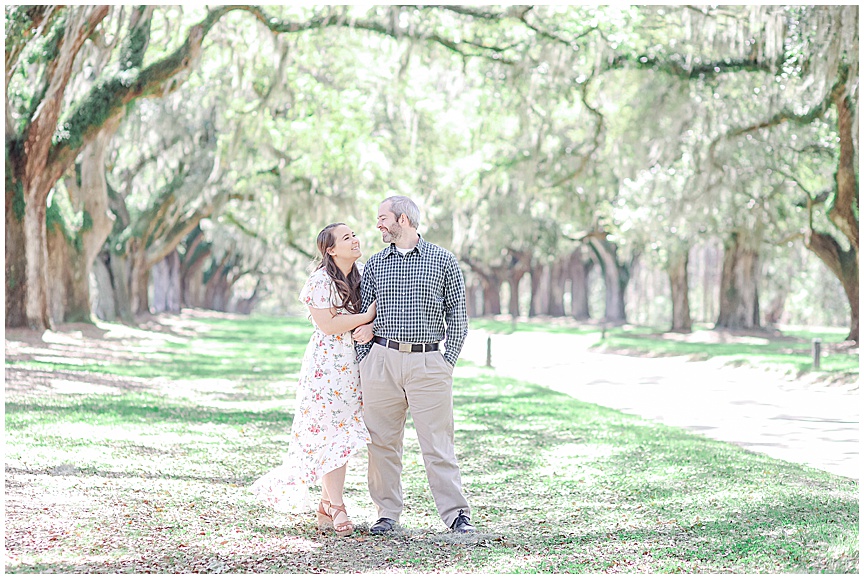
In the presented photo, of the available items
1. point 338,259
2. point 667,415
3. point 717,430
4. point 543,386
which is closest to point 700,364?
point 543,386

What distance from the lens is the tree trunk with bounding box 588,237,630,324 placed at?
42406 mm

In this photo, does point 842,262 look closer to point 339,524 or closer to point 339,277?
point 339,277

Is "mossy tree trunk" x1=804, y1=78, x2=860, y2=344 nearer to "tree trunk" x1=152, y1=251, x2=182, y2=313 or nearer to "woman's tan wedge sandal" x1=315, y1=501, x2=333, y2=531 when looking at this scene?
"woman's tan wedge sandal" x1=315, y1=501, x2=333, y2=531

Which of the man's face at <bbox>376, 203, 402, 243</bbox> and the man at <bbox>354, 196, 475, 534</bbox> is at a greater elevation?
the man's face at <bbox>376, 203, 402, 243</bbox>

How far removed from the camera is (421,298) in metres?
5.69

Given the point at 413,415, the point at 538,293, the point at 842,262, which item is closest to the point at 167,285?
the point at 538,293

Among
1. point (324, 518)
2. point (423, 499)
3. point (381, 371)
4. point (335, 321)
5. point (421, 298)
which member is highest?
point (421, 298)

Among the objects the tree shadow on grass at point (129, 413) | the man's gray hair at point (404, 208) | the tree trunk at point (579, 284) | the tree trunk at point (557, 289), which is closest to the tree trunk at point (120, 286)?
the tree shadow on grass at point (129, 413)

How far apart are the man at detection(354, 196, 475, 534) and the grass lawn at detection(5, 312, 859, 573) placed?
0.93 ft

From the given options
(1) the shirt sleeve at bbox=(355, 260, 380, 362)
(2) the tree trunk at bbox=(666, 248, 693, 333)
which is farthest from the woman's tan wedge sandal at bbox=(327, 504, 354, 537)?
(2) the tree trunk at bbox=(666, 248, 693, 333)

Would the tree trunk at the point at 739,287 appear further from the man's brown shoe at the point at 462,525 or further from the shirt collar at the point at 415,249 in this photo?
the man's brown shoe at the point at 462,525

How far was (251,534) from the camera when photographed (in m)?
5.61

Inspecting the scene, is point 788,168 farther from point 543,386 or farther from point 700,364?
point 543,386

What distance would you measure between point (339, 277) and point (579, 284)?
155ft
